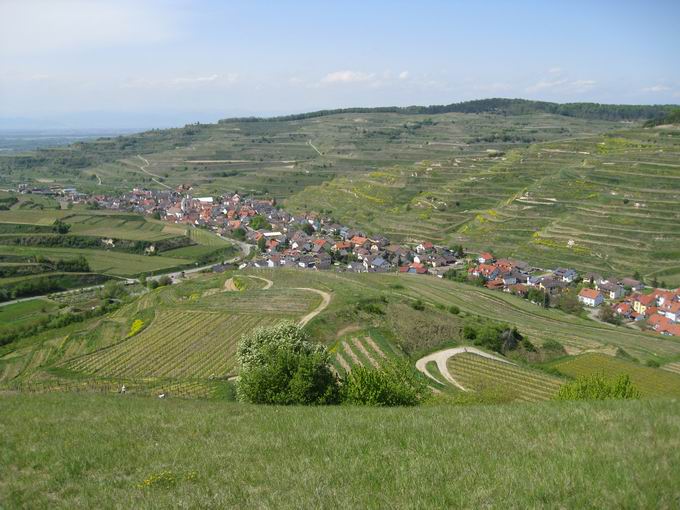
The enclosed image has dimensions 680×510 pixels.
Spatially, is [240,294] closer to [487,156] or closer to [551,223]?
[551,223]

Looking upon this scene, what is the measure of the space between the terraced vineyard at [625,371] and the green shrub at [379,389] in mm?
20999

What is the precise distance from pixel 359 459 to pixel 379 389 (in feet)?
33.4

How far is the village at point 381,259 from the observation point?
216 ft

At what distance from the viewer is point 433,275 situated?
8075cm

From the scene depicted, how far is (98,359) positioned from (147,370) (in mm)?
5235

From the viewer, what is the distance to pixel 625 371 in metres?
38.3

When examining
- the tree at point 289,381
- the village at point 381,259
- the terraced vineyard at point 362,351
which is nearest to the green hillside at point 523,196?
the village at point 381,259

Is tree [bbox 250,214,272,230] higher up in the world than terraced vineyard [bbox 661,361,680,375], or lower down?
higher up

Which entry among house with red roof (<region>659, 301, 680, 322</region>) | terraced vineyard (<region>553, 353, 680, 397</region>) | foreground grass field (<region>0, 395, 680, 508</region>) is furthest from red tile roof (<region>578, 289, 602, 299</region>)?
foreground grass field (<region>0, 395, 680, 508</region>)

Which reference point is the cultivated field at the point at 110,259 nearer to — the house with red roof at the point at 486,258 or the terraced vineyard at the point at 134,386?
the house with red roof at the point at 486,258

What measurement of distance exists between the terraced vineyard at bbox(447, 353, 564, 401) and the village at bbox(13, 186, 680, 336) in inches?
1326

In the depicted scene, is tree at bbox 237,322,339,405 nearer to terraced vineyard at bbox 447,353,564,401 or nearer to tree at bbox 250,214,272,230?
terraced vineyard at bbox 447,353,564,401

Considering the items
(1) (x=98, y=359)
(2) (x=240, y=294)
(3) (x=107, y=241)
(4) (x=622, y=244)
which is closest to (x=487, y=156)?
(4) (x=622, y=244)

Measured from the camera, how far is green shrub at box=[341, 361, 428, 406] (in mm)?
18984
